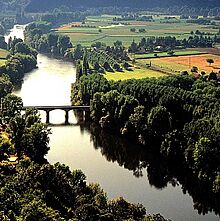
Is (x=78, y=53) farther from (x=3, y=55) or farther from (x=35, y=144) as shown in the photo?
(x=35, y=144)

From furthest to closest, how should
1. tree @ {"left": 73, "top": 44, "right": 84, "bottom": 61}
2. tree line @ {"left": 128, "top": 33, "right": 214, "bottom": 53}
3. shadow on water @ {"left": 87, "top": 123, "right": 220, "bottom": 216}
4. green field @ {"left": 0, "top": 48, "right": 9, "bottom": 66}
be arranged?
tree line @ {"left": 128, "top": 33, "right": 214, "bottom": 53} → tree @ {"left": 73, "top": 44, "right": 84, "bottom": 61} → green field @ {"left": 0, "top": 48, "right": 9, "bottom": 66} → shadow on water @ {"left": 87, "top": 123, "right": 220, "bottom": 216}

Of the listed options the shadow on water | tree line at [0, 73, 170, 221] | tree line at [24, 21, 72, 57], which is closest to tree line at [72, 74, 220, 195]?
the shadow on water

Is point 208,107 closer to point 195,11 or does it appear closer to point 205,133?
point 205,133

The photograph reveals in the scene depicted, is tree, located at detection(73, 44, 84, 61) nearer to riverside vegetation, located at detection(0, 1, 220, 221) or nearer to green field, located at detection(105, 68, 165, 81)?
green field, located at detection(105, 68, 165, 81)

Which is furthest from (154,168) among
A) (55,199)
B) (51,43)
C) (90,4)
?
(90,4)

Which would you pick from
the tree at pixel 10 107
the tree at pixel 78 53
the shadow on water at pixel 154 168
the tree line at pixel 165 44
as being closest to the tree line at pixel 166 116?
the shadow on water at pixel 154 168

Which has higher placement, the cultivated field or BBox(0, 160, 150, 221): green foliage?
the cultivated field

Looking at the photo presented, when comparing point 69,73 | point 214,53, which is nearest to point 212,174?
point 69,73
